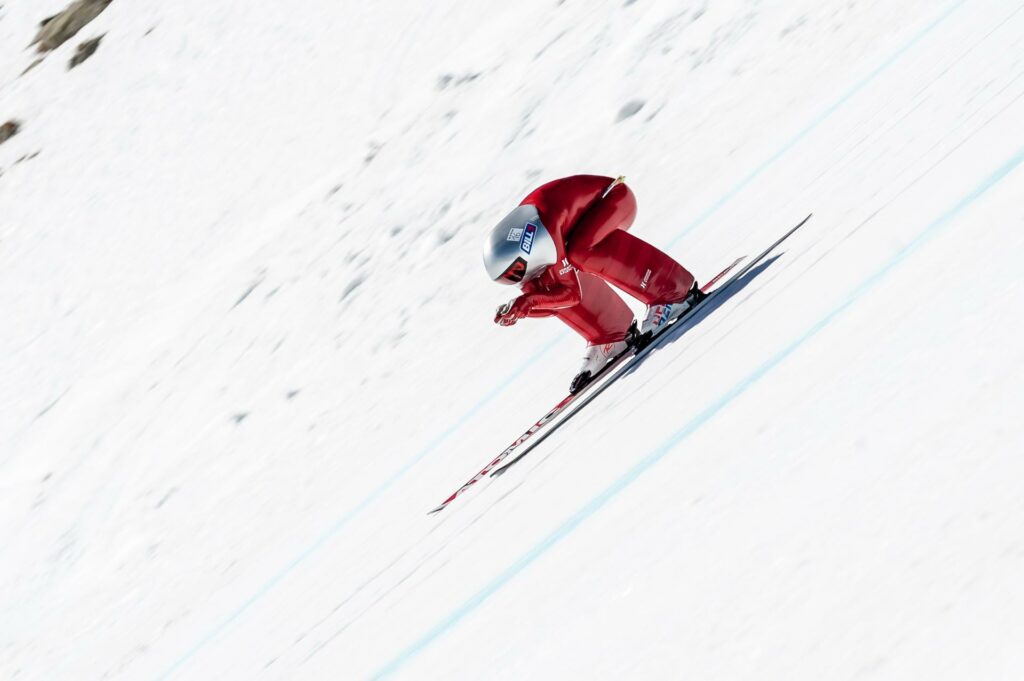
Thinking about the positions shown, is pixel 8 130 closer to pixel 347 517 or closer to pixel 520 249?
pixel 347 517

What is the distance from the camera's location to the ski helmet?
5.12m

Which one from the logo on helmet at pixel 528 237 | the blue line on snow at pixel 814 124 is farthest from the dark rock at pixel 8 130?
the logo on helmet at pixel 528 237

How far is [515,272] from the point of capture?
5.17 metres

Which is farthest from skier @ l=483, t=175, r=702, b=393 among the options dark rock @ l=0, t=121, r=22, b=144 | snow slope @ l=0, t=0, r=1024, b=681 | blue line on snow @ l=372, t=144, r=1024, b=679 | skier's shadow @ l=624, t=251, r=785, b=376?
dark rock @ l=0, t=121, r=22, b=144

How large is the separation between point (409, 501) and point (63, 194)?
13.2m

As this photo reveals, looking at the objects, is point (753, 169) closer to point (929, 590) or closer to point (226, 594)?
point (226, 594)

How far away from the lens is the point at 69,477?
32.7 ft

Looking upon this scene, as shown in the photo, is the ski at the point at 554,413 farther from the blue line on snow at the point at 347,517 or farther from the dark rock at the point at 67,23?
the dark rock at the point at 67,23

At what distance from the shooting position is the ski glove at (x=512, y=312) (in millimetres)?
5078

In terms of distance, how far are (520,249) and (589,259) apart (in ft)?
1.35

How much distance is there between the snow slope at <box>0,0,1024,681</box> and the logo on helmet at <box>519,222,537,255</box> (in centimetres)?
78

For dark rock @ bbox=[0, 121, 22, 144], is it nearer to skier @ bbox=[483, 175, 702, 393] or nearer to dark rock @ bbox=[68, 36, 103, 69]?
dark rock @ bbox=[68, 36, 103, 69]

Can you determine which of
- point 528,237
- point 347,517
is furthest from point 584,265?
point 347,517

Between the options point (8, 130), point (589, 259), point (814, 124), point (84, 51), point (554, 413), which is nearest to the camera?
point (589, 259)
